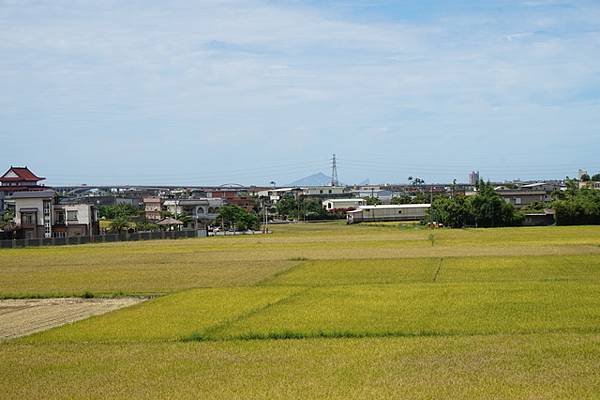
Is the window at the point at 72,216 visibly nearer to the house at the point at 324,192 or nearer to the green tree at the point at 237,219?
the green tree at the point at 237,219

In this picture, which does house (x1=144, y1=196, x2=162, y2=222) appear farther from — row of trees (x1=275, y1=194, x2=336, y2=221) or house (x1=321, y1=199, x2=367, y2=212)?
house (x1=321, y1=199, x2=367, y2=212)

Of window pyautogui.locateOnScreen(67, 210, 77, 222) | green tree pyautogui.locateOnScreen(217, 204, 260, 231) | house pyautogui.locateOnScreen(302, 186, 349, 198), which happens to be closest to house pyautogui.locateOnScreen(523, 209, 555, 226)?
green tree pyautogui.locateOnScreen(217, 204, 260, 231)

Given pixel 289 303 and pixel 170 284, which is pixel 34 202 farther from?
pixel 289 303

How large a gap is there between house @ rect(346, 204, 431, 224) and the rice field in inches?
2741

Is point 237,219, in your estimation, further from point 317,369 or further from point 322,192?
point 322,192

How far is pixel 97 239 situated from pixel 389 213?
155ft

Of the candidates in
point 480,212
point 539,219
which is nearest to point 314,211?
point 539,219

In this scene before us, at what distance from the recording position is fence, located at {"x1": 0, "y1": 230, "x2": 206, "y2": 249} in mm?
54875

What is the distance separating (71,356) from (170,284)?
42.2 ft

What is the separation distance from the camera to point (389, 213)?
99938 mm

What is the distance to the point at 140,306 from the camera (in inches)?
789

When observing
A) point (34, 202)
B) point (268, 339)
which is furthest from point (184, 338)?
point (34, 202)

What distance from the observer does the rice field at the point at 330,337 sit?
1055 centimetres

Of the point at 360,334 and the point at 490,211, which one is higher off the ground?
the point at 490,211
